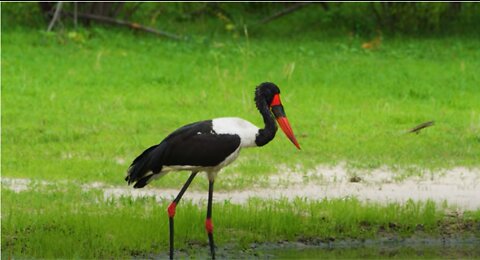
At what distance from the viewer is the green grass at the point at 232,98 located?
10562 millimetres

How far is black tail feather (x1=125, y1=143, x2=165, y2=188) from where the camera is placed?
709 cm

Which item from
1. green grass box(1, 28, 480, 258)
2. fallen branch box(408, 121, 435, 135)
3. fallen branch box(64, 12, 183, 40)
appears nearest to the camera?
green grass box(1, 28, 480, 258)

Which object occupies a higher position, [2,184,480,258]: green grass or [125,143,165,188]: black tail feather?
[125,143,165,188]: black tail feather

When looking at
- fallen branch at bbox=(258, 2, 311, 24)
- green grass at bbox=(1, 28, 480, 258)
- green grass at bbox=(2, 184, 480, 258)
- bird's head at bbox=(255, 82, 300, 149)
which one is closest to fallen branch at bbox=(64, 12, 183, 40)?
green grass at bbox=(1, 28, 480, 258)

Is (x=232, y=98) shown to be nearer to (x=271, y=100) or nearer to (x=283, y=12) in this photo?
(x=283, y=12)

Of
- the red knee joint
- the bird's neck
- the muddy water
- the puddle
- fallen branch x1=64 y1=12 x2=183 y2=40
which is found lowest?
the muddy water

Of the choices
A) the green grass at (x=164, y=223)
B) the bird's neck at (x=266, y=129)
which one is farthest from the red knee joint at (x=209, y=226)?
the bird's neck at (x=266, y=129)

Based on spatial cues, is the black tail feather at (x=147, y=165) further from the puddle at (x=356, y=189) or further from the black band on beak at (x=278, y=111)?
the puddle at (x=356, y=189)

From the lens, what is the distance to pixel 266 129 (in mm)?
7129

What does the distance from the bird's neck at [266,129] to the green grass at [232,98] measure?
209cm

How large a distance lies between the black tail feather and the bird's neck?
56 centimetres

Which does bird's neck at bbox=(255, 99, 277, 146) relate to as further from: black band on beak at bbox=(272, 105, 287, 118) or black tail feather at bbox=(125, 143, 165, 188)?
black tail feather at bbox=(125, 143, 165, 188)

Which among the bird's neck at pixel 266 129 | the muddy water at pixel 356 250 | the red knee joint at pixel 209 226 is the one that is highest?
the bird's neck at pixel 266 129

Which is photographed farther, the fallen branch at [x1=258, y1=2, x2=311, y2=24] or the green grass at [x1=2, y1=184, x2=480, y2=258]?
the fallen branch at [x1=258, y1=2, x2=311, y2=24]
